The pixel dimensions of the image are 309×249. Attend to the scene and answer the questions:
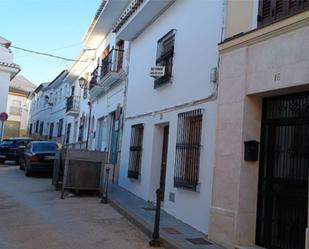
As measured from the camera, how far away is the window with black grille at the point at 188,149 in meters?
8.77

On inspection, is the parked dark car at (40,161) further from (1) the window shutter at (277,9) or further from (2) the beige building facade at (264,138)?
(1) the window shutter at (277,9)

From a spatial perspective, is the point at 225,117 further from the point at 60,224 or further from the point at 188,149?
the point at 60,224

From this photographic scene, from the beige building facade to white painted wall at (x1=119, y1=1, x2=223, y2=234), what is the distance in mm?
804

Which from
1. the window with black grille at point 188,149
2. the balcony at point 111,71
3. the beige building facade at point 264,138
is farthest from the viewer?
the balcony at point 111,71

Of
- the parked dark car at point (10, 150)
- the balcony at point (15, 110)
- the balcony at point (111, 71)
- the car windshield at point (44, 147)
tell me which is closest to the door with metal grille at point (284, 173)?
the balcony at point (111, 71)

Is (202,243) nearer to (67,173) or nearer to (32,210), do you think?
(32,210)

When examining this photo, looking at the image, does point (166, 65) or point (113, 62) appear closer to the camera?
point (166, 65)

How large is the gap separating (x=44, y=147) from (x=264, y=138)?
13134 mm

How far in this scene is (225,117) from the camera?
→ 756 centimetres

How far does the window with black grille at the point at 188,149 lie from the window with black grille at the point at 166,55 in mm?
1585

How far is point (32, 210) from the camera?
10.2m

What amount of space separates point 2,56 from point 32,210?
96.0 feet

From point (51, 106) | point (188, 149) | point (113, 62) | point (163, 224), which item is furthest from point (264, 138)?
point (51, 106)

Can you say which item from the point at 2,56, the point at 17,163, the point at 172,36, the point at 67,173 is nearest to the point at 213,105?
the point at 172,36
